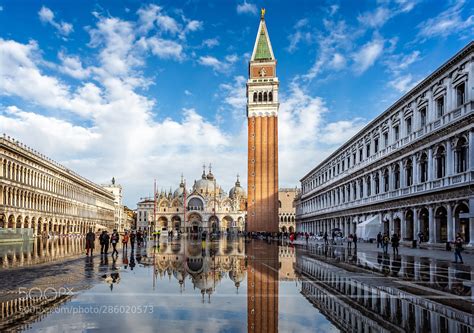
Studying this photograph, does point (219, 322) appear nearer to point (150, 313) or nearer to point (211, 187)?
point (150, 313)

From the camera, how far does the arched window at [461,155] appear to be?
28.5m

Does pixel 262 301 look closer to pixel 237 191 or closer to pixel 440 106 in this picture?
pixel 440 106

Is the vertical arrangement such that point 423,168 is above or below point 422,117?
below

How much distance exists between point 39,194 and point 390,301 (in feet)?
208

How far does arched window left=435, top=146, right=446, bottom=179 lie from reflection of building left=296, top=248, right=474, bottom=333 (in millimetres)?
17938

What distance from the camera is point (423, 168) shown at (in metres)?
35.1

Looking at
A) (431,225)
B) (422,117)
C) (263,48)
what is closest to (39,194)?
(422,117)

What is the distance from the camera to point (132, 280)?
13.2m

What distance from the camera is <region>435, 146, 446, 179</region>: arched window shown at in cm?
3136

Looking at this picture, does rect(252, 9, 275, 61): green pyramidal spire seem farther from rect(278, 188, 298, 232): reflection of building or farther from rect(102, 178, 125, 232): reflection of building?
rect(102, 178, 125, 232): reflection of building

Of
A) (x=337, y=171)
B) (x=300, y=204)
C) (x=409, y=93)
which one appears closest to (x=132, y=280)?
(x=409, y=93)

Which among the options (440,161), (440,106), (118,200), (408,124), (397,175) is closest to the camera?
(440,161)

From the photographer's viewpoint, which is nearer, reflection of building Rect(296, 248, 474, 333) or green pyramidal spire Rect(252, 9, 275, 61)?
reflection of building Rect(296, 248, 474, 333)

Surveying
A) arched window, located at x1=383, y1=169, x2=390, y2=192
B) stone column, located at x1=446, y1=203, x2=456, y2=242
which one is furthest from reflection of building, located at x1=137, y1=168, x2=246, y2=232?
stone column, located at x1=446, y1=203, x2=456, y2=242
